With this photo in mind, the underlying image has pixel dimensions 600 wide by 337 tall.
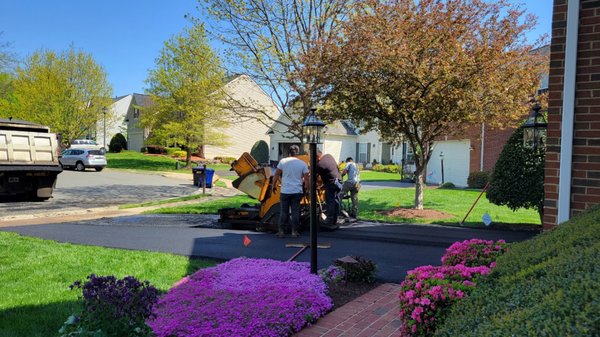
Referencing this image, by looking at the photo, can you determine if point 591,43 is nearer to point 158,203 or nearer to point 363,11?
point 363,11

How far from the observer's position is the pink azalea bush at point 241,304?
3834mm

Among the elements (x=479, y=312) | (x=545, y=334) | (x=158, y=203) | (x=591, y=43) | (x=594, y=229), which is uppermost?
(x=591, y=43)

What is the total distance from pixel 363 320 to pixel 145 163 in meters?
35.6

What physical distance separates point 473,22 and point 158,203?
36.9ft

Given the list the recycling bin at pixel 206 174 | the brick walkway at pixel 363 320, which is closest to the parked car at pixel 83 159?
the recycling bin at pixel 206 174

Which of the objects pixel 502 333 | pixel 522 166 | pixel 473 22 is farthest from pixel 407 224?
pixel 502 333

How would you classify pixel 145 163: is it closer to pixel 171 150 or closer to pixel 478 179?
pixel 171 150

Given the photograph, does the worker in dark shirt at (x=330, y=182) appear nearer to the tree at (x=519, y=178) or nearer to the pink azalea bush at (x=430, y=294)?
the tree at (x=519, y=178)

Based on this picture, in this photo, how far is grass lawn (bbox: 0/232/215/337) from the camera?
13.4 ft

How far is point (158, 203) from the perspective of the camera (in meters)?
15.5

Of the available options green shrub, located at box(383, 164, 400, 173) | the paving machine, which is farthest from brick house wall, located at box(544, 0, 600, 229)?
green shrub, located at box(383, 164, 400, 173)

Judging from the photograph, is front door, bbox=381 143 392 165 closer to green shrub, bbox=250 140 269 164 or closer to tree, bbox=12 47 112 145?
green shrub, bbox=250 140 269 164

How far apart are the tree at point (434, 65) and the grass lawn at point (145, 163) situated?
22603 millimetres

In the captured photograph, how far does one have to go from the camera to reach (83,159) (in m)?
31.5
